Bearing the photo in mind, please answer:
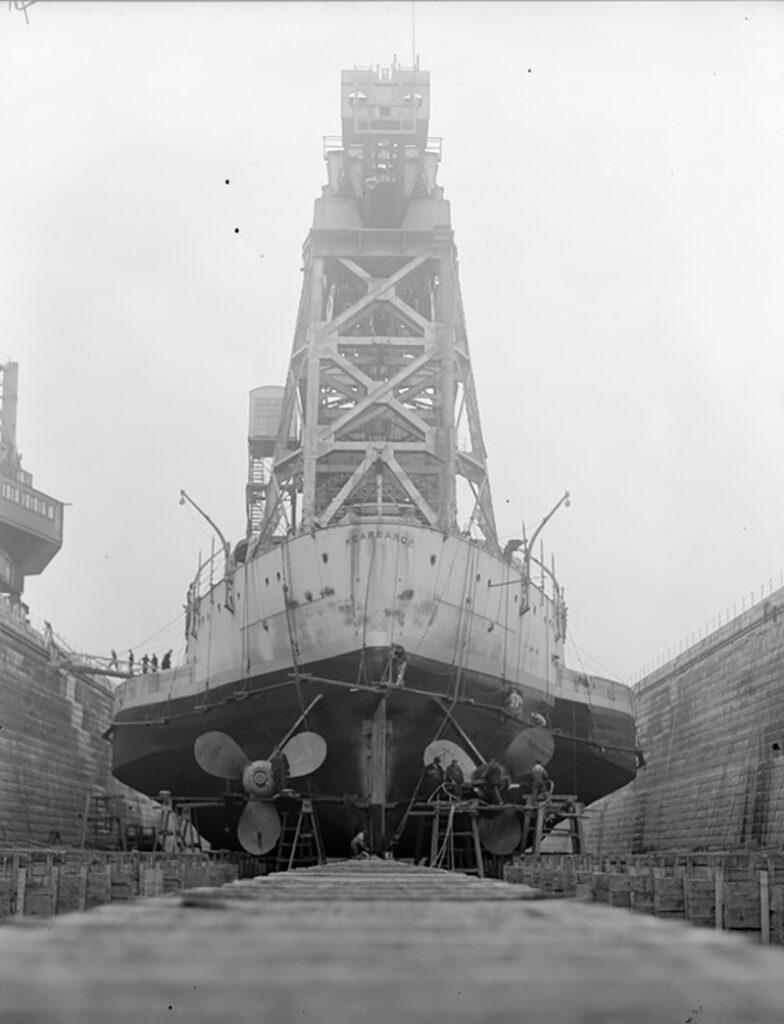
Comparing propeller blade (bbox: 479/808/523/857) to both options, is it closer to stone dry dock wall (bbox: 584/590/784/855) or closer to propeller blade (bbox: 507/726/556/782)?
propeller blade (bbox: 507/726/556/782)

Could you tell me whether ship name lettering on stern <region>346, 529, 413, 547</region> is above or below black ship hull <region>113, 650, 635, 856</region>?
above

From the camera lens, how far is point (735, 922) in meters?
11.9

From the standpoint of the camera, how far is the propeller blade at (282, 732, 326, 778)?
82.7 feet

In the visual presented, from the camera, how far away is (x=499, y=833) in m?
25.2

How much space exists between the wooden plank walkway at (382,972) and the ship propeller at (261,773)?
2207 cm

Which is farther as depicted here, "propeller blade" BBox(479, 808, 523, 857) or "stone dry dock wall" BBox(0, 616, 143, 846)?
"stone dry dock wall" BBox(0, 616, 143, 846)

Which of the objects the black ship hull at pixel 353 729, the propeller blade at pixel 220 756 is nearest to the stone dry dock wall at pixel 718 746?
the black ship hull at pixel 353 729

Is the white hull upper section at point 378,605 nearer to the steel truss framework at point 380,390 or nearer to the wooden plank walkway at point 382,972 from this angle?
the steel truss framework at point 380,390

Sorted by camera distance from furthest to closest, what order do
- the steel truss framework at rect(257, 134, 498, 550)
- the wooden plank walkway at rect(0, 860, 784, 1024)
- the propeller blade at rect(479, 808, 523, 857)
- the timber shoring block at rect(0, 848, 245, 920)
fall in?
the steel truss framework at rect(257, 134, 498, 550) → the propeller blade at rect(479, 808, 523, 857) → the timber shoring block at rect(0, 848, 245, 920) → the wooden plank walkway at rect(0, 860, 784, 1024)

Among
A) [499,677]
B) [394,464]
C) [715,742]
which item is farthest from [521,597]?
[715,742]

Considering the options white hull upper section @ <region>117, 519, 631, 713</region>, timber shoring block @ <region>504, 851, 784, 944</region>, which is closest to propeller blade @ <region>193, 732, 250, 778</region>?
white hull upper section @ <region>117, 519, 631, 713</region>

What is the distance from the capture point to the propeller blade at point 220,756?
2608 cm

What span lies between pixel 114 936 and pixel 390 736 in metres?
22.8

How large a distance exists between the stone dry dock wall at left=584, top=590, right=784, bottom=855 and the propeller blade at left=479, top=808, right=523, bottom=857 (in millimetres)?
6609
